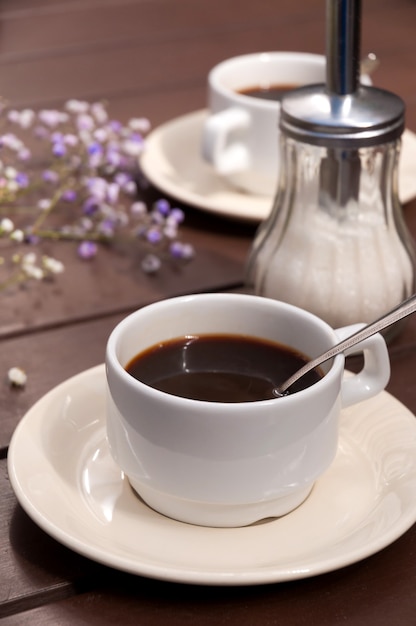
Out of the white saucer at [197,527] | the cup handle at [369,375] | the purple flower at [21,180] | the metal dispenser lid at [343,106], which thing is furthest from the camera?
the purple flower at [21,180]

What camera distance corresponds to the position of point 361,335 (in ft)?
2.19

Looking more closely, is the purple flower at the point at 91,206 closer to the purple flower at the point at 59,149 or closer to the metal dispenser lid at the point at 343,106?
the purple flower at the point at 59,149

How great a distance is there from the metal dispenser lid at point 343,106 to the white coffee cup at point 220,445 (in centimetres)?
20

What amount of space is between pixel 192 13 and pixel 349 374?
1.09m

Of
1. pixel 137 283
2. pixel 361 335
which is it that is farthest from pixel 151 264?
pixel 361 335

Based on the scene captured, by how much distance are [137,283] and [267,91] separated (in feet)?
1.25

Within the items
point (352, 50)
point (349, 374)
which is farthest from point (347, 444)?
point (352, 50)

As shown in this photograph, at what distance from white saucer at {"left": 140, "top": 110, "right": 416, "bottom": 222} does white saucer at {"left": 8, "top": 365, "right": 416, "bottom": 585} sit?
384 mm

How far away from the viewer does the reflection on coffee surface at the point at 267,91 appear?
1236mm

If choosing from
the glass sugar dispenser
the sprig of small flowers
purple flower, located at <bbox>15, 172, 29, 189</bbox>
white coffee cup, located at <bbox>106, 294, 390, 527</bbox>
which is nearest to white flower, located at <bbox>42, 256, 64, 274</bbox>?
the sprig of small flowers

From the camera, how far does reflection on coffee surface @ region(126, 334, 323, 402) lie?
0.68 meters

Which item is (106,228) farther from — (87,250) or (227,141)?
(227,141)

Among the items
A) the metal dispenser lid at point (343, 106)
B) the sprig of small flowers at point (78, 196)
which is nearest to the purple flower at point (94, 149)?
the sprig of small flowers at point (78, 196)

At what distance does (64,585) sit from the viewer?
0.61m
